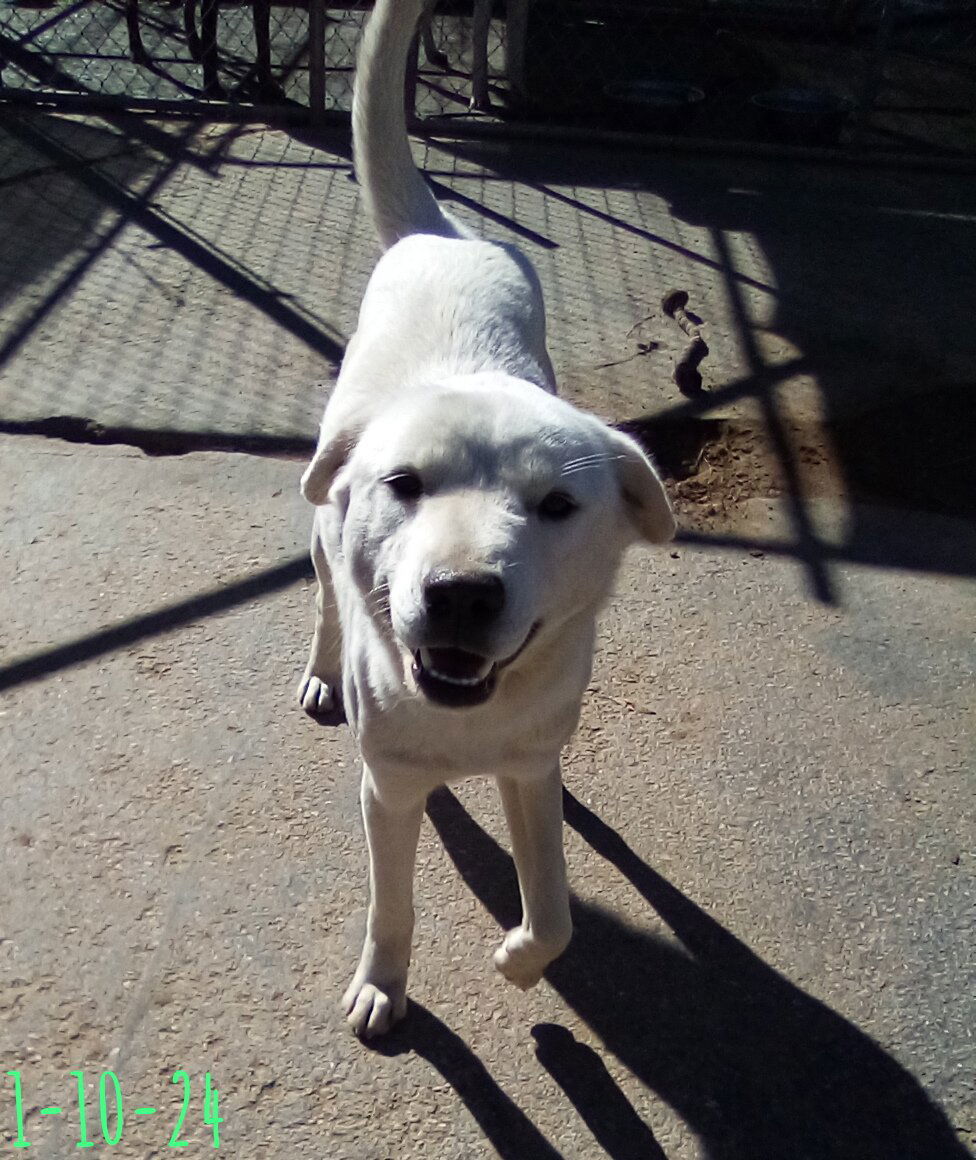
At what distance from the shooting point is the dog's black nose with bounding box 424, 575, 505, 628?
5.25 feet

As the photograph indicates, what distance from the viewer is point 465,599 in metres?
1.62

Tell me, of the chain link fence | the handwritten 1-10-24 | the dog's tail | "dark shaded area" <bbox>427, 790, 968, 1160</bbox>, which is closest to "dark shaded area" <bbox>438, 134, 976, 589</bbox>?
the chain link fence

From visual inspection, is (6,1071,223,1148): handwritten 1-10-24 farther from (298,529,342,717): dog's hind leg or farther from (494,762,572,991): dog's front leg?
(298,529,342,717): dog's hind leg

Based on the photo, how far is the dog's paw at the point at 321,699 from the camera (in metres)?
2.93

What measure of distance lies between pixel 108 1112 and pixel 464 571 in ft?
4.32

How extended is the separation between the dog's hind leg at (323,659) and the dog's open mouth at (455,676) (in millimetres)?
1123

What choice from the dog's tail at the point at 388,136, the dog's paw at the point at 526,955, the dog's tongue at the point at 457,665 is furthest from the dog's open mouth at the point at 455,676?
the dog's tail at the point at 388,136

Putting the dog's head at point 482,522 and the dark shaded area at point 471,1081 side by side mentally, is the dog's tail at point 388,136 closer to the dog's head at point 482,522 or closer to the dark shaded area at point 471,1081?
the dog's head at point 482,522

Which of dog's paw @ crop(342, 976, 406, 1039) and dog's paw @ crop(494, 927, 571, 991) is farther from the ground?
dog's paw @ crop(494, 927, 571, 991)

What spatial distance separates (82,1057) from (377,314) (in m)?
1.83

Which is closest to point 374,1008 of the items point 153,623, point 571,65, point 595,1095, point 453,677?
point 595,1095

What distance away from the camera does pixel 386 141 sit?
10.7 feet

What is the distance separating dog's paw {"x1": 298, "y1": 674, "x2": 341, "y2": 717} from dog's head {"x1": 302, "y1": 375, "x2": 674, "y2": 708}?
3.19 feet

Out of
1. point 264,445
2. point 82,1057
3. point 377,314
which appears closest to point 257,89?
point 264,445
